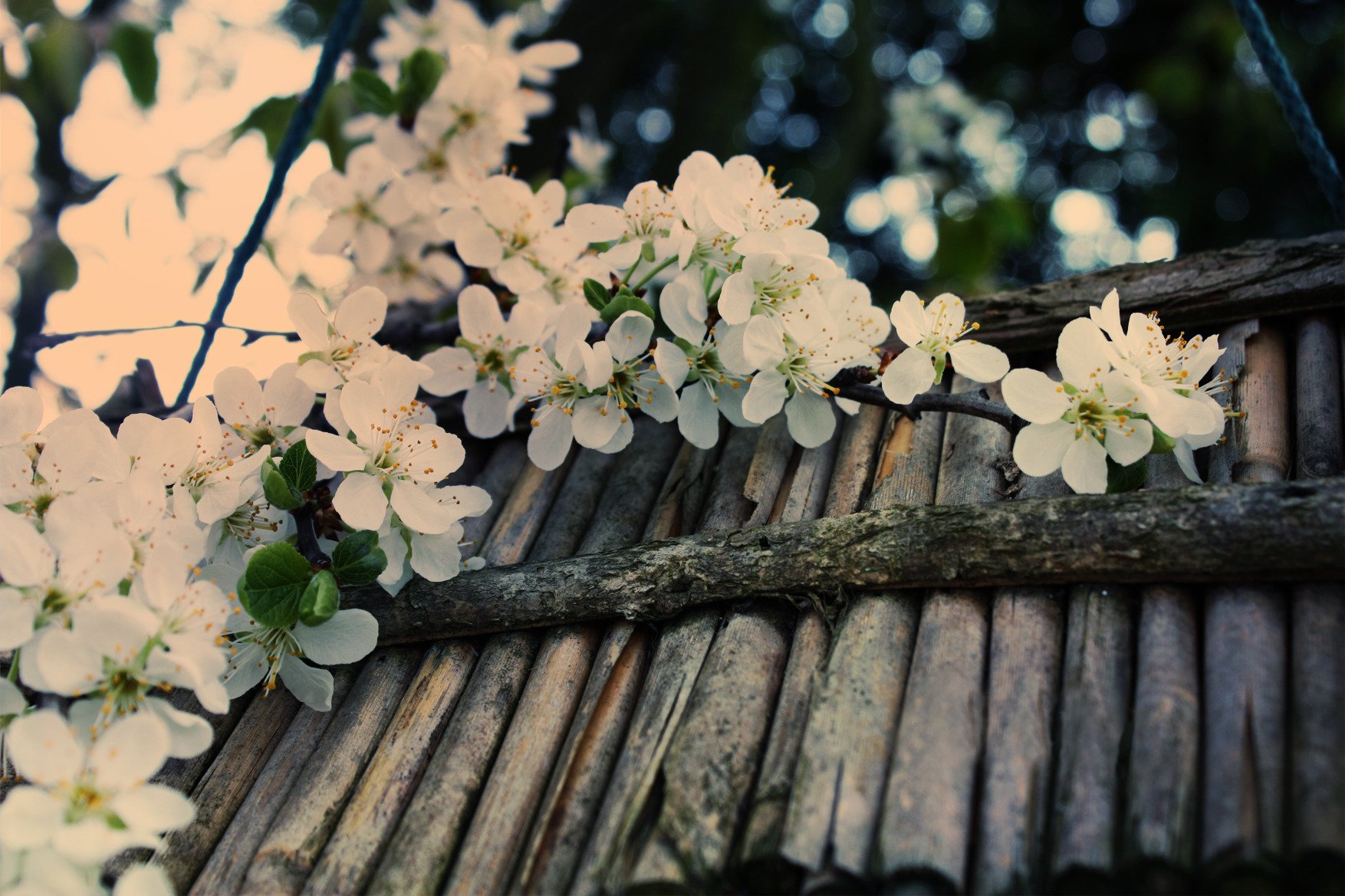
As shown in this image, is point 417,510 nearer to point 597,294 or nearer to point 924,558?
point 597,294

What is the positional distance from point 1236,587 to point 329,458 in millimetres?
785

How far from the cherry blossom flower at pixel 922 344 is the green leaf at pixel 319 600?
570 mm

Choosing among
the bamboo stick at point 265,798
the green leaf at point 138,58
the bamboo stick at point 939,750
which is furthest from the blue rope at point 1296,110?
the green leaf at point 138,58

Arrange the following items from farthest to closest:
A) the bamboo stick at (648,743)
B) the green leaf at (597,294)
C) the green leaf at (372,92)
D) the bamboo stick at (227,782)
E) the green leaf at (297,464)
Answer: the green leaf at (372,92) → the green leaf at (597,294) → the green leaf at (297,464) → the bamboo stick at (227,782) → the bamboo stick at (648,743)

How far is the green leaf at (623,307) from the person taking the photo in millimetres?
1027

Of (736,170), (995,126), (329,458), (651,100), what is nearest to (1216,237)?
(995,126)

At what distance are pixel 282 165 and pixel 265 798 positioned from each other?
2.85 ft

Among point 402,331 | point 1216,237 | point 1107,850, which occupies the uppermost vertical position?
point 1216,237

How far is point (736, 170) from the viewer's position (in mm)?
1068

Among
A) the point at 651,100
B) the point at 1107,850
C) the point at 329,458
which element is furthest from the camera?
the point at 651,100

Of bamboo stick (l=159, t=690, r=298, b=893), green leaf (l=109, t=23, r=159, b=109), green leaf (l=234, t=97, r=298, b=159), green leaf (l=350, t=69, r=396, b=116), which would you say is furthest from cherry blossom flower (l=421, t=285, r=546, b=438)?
green leaf (l=109, t=23, r=159, b=109)

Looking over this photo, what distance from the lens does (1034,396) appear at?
0.89m

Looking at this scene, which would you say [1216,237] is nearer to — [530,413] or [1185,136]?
[1185,136]

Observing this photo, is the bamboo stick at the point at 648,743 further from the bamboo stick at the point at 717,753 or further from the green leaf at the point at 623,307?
the green leaf at the point at 623,307
